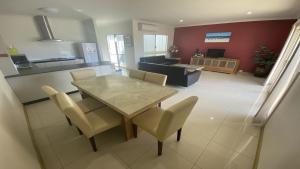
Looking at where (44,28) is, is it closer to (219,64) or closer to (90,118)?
(90,118)

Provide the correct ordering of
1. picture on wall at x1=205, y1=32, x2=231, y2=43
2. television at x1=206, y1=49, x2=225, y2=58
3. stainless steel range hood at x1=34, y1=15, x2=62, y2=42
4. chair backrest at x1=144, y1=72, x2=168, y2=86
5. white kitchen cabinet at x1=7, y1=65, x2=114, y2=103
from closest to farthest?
chair backrest at x1=144, y1=72, x2=168, y2=86 → white kitchen cabinet at x1=7, y1=65, x2=114, y2=103 → stainless steel range hood at x1=34, y1=15, x2=62, y2=42 → picture on wall at x1=205, y1=32, x2=231, y2=43 → television at x1=206, y1=49, x2=225, y2=58

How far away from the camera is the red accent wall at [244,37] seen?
15.8ft

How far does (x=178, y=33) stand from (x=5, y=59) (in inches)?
286

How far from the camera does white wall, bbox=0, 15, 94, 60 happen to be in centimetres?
391

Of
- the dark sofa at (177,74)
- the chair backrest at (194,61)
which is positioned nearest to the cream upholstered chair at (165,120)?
the dark sofa at (177,74)

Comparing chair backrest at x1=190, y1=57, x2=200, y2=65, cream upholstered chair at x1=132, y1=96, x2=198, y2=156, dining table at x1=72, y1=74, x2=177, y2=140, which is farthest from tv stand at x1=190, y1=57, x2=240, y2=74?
cream upholstered chair at x1=132, y1=96, x2=198, y2=156

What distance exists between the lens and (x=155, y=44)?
21.7 feet

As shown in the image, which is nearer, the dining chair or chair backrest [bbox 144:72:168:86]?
chair backrest [bbox 144:72:168:86]

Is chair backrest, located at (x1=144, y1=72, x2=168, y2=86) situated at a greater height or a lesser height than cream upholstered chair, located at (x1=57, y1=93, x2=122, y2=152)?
greater

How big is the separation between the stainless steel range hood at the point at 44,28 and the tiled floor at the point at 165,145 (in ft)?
9.78

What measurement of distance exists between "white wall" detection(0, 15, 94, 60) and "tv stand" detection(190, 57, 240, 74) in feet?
17.8

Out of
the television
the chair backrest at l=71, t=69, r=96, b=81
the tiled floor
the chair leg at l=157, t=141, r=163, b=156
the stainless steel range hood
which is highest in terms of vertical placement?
the stainless steel range hood

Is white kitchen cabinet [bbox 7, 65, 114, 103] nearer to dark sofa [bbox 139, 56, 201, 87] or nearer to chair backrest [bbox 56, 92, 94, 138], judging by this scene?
chair backrest [bbox 56, 92, 94, 138]

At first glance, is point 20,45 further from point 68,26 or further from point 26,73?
point 26,73
